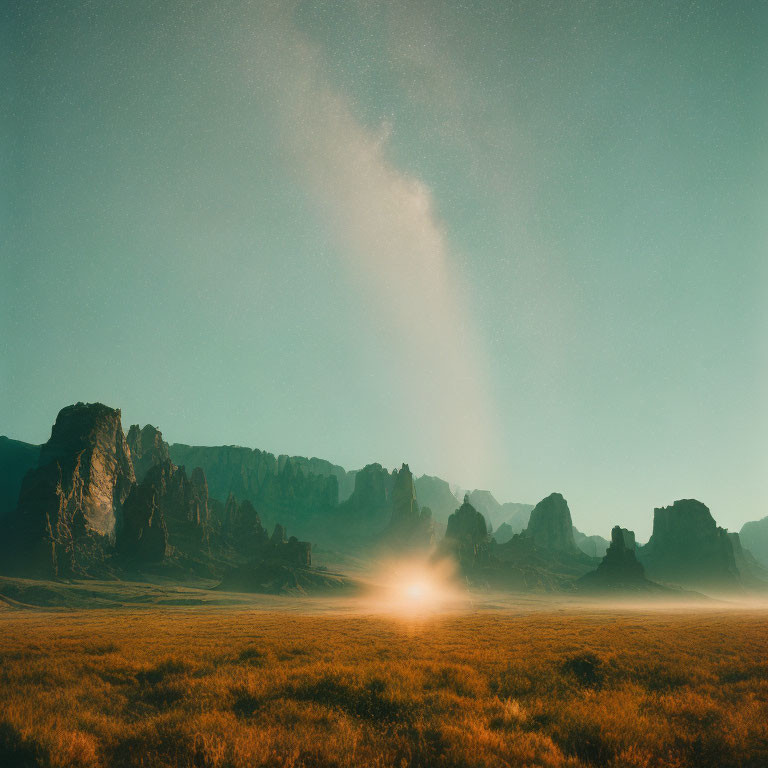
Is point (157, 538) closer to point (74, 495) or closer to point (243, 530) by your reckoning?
point (74, 495)

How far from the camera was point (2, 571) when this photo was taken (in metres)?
105

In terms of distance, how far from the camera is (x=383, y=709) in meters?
9.95

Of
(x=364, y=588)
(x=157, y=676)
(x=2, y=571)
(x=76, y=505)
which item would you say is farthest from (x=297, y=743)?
(x=76, y=505)

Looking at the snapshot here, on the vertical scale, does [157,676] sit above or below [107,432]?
below

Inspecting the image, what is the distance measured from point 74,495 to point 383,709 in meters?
153

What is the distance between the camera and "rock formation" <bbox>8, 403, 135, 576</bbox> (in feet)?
360

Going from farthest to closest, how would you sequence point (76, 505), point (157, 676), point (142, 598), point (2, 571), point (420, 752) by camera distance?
1. point (76, 505)
2. point (2, 571)
3. point (142, 598)
4. point (157, 676)
5. point (420, 752)

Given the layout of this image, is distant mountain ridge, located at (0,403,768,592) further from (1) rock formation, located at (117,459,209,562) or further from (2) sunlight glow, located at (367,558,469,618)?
(2) sunlight glow, located at (367,558,469,618)

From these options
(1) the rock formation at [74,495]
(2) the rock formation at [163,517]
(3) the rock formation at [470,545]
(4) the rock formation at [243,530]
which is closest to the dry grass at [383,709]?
(1) the rock formation at [74,495]

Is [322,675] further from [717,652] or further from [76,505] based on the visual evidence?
[76,505]

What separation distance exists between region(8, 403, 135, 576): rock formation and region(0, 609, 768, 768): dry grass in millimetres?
123478

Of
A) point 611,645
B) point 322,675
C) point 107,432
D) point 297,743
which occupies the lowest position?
point 611,645

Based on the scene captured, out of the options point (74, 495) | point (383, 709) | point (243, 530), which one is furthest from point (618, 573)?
point (74, 495)

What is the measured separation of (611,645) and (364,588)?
120 m
